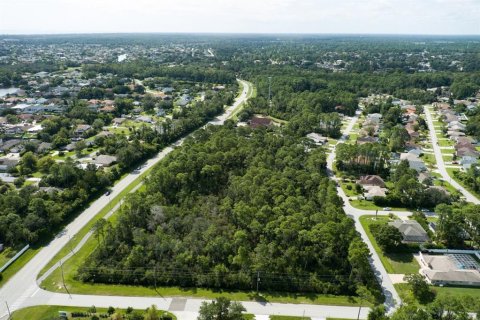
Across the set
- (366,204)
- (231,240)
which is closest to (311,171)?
(366,204)

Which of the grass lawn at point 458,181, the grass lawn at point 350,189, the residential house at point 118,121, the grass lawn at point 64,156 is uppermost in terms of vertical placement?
the residential house at point 118,121

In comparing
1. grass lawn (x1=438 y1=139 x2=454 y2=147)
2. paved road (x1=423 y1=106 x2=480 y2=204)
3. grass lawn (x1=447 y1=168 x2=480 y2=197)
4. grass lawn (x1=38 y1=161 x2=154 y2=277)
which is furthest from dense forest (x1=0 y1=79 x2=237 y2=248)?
grass lawn (x1=438 y1=139 x2=454 y2=147)

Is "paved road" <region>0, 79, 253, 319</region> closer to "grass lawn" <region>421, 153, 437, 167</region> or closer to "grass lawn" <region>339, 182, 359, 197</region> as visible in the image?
"grass lawn" <region>339, 182, 359, 197</region>

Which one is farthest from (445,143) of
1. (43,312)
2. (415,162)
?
(43,312)

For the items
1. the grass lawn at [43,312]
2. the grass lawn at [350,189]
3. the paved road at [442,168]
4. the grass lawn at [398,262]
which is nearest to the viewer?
the grass lawn at [43,312]

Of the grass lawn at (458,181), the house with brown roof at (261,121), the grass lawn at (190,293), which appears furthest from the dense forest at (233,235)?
the house with brown roof at (261,121)

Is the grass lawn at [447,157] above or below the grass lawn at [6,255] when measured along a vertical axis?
above

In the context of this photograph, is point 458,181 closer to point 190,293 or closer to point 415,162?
point 415,162

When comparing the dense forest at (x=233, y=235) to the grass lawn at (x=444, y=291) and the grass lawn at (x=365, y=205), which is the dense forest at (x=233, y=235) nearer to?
the grass lawn at (x=444, y=291)

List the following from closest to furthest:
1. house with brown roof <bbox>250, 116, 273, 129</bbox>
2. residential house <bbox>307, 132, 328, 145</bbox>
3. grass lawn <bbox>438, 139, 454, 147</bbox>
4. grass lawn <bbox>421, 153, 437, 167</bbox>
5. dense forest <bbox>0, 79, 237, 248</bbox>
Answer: dense forest <bbox>0, 79, 237, 248</bbox> < grass lawn <bbox>421, 153, 437, 167</bbox> < residential house <bbox>307, 132, 328, 145</bbox> < grass lawn <bbox>438, 139, 454, 147</bbox> < house with brown roof <bbox>250, 116, 273, 129</bbox>
